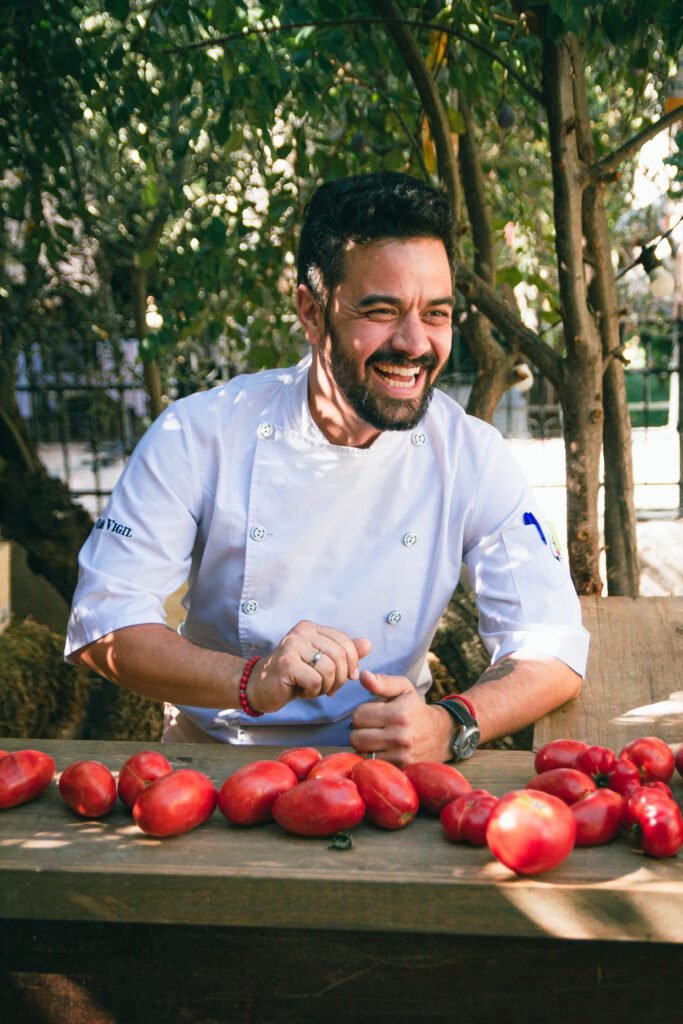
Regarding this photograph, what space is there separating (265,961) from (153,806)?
9.9 inches

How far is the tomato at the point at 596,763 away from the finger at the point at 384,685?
375 mm

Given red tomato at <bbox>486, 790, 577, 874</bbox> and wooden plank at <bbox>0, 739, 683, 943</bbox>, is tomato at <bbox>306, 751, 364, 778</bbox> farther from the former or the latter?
red tomato at <bbox>486, 790, 577, 874</bbox>

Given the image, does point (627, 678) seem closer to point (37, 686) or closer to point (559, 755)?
point (559, 755)

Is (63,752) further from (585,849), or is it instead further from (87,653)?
(585,849)

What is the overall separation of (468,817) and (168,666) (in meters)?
0.85

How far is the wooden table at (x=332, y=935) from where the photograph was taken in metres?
1.29

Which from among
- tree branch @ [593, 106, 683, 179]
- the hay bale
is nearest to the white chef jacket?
tree branch @ [593, 106, 683, 179]

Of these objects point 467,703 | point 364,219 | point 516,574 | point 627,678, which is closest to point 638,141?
point 364,219

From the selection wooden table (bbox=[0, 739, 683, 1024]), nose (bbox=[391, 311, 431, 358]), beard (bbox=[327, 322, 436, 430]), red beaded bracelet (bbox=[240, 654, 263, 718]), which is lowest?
wooden table (bbox=[0, 739, 683, 1024])

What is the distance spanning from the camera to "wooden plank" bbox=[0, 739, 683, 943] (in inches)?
50.5

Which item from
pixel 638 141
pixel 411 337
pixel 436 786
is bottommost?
pixel 436 786

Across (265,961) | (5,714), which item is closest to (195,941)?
(265,961)

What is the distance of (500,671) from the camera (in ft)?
7.25

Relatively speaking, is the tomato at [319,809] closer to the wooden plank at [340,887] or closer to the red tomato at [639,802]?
the wooden plank at [340,887]
